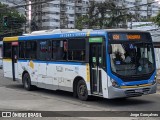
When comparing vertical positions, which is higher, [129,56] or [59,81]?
[129,56]

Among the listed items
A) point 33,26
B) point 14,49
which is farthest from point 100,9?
point 14,49

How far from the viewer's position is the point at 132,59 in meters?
13.0

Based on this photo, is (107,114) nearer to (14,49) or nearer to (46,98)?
(46,98)

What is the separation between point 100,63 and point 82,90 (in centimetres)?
156

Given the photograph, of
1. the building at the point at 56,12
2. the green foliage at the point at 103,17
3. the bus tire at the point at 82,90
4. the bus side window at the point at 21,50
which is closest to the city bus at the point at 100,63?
the bus tire at the point at 82,90

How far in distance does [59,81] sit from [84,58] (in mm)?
2163

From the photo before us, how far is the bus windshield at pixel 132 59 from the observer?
12734 millimetres

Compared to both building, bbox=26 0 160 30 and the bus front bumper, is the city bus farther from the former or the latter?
building, bbox=26 0 160 30

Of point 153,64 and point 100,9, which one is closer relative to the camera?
point 153,64

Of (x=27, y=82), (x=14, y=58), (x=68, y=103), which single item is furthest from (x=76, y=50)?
(x=14, y=58)

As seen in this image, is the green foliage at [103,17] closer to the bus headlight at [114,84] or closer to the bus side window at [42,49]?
the bus side window at [42,49]

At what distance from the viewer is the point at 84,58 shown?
13.8m

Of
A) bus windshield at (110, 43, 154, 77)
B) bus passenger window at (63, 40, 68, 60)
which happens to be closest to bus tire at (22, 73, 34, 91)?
bus passenger window at (63, 40, 68, 60)

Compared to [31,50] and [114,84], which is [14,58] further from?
[114,84]
